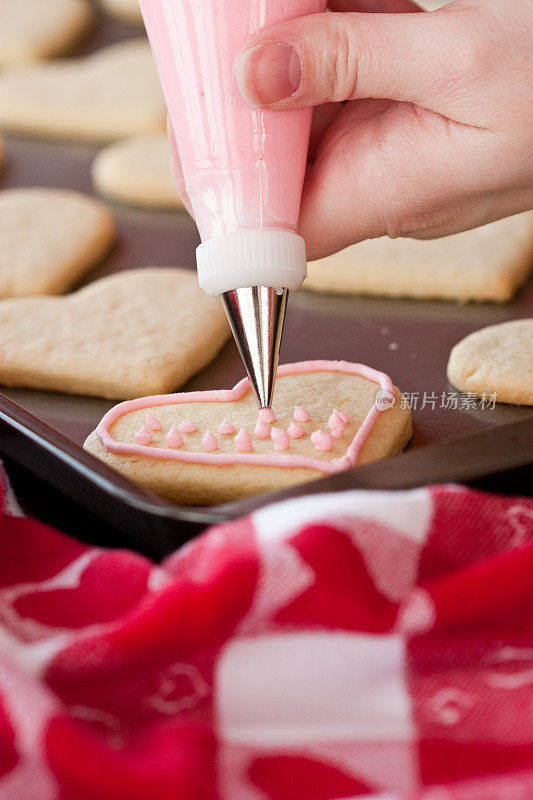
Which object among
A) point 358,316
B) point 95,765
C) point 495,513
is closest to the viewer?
point 95,765

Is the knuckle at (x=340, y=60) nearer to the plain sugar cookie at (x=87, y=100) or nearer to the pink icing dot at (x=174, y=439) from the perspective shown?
the pink icing dot at (x=174, y=439)

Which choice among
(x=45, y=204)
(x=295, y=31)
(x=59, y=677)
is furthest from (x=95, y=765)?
(x=45, y=204)

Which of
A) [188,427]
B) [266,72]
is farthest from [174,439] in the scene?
[266,72]

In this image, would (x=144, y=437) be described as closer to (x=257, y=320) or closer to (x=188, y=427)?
(x=188, y=427)

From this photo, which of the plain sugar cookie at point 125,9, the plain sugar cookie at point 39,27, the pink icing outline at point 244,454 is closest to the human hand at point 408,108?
the pink icing outline at point 244,454

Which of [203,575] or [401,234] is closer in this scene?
[203,575]

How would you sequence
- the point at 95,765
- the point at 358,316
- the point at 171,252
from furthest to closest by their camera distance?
the point at 171,252 < the point at 358,316 < the point at 95,765

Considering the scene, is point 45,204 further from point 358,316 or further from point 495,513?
point 495,513
